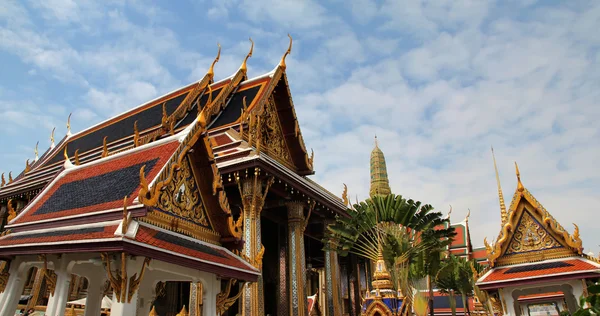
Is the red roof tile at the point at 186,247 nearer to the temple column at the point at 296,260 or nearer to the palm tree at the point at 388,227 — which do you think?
the temple column at the point at 296,260

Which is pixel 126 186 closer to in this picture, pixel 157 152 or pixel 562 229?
pixel 157 152

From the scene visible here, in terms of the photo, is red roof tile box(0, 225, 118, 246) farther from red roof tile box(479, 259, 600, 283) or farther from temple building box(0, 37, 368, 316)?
red roof tile box(479, 259, 600, 283)

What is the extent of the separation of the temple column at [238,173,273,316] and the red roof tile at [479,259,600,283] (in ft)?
17.6

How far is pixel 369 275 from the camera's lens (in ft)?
69.3

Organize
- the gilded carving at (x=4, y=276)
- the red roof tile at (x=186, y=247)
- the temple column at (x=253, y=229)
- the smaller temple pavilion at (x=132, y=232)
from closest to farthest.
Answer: the smaller temple pavilion at (x=132, y=232) → the red roof tile at (x=186, y=247) → the gilded carving at (x=4, y=276) → the temple column at (x=253, y=229)

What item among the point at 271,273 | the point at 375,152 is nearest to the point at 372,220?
the point at 271,273

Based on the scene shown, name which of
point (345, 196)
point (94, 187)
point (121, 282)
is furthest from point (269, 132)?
point (121, 282)

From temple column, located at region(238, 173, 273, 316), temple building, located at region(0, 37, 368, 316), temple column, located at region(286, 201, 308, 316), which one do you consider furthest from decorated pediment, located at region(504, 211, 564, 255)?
temple column, located at region(238, 173, 273, 316)

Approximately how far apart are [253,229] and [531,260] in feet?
22.2

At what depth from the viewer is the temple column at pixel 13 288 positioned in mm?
6293

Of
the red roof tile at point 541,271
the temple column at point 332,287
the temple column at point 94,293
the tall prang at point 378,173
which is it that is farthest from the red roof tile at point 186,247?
the tall prang at point 378,173

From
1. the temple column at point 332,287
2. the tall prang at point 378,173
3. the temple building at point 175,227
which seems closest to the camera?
the temple building at point 175,227

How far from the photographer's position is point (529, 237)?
433 inches

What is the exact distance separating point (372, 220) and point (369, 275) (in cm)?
681
